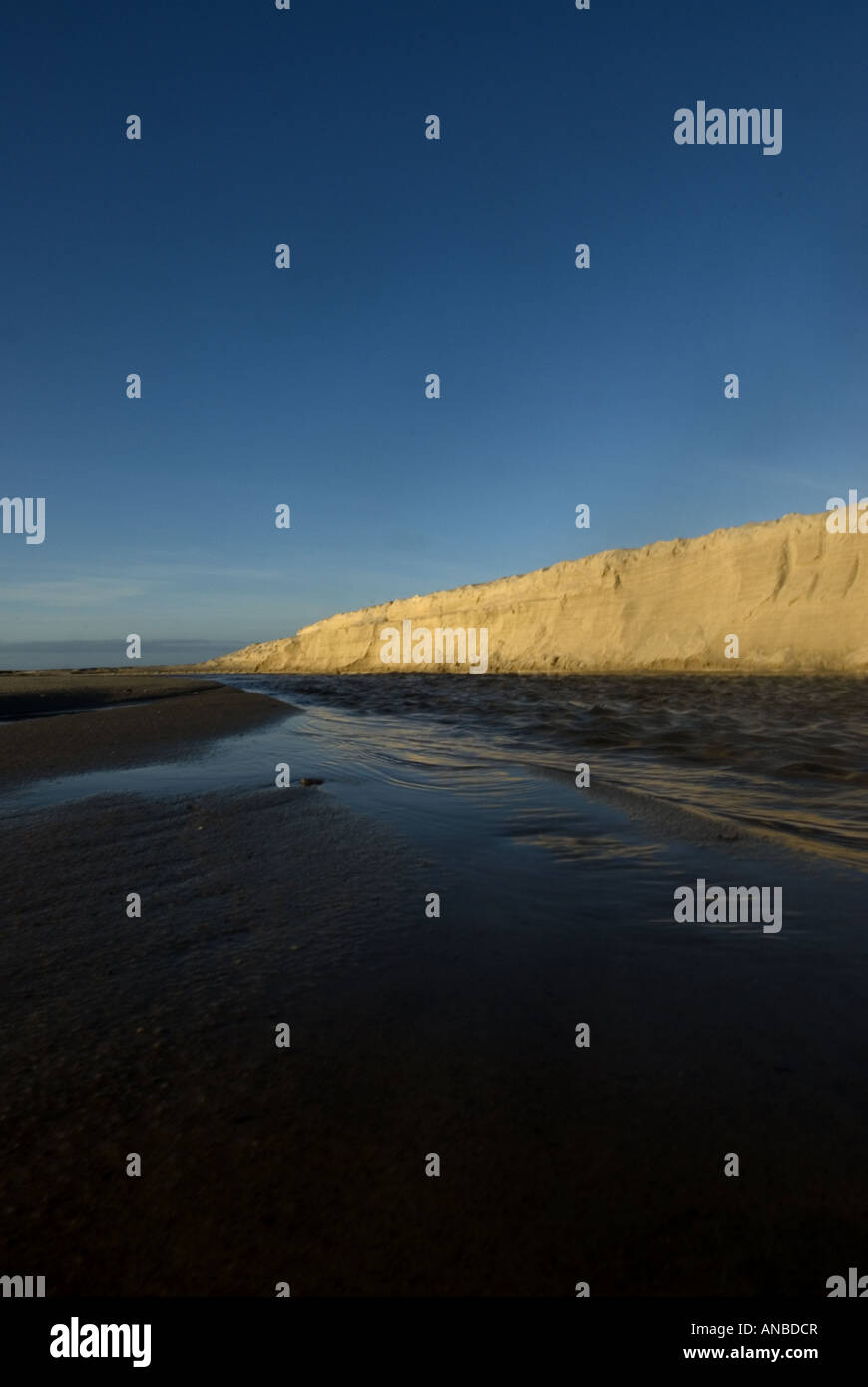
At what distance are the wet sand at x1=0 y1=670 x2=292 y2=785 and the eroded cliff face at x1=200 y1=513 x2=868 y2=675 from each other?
2173 centimetres

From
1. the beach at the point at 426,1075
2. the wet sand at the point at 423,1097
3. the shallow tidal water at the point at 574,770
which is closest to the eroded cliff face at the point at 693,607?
the shallow tidal water at the point at 574,770

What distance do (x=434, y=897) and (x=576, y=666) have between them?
3317cm

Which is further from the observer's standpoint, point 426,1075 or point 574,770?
point 574,770

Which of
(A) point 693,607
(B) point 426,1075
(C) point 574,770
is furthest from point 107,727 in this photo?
(A) point 693,607

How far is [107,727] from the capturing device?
10.9m

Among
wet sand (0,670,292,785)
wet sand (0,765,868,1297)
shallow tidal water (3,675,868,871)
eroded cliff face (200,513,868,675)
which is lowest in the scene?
wet sand (0,765,868,1297)

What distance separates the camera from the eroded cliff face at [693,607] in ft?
88.2

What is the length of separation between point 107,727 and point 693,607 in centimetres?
2797

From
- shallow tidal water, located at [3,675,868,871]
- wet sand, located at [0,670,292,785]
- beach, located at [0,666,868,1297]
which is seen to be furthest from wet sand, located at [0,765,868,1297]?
wet sand, located at [0,670,292,785]

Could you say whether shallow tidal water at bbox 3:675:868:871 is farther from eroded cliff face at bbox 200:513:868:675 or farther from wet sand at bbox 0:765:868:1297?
eroded cliff face at bbox 200:513:868:675

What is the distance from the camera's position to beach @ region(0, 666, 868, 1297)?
51.8 inches

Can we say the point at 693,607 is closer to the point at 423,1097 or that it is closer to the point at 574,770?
the point at 574,770

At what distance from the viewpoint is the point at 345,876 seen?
3.67m
